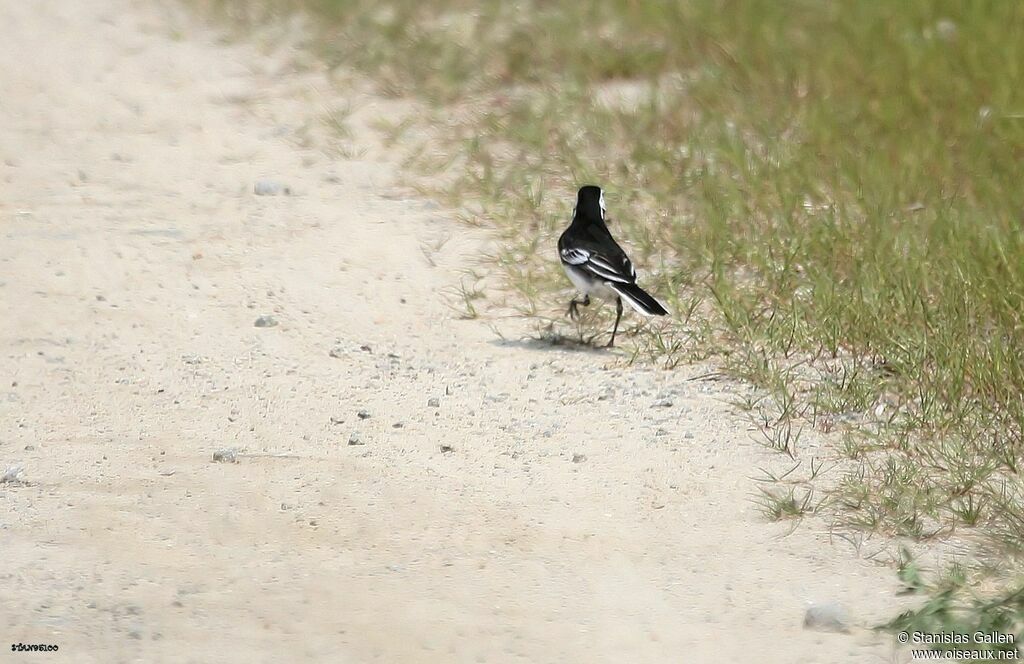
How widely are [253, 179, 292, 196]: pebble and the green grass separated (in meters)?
0.84

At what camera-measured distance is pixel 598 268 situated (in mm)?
6438

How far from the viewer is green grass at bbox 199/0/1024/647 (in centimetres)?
536

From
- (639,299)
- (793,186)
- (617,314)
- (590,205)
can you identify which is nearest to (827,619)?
(639,299)

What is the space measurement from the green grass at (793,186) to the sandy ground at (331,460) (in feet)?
1.12

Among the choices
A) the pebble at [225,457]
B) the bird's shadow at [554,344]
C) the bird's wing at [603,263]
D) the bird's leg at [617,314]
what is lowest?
the pebble at [225,457]

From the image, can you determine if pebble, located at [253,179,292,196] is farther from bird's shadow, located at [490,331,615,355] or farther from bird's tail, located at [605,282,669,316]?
bird's tail, located at [605,282,669,316]

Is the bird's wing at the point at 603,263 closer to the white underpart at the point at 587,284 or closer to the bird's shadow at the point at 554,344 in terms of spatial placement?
the white underpart at the point at 587,284

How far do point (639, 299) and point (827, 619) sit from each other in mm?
2456

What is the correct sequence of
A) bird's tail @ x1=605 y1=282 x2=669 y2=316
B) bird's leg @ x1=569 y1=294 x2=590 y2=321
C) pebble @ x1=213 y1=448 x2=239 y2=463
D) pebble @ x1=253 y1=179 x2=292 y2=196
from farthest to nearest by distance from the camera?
1. pebble @ x1=253 y1=179 x2=292 y2=196
2. bird's leg @ x1=569 y1=294 x2=590 y2=321
3. bird's tail @ x1=605 y1=282 x2=669 y2=316
4. pebble @ x1=213 y1=448 x2=239 y2=463

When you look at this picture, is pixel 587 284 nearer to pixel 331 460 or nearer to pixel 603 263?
pixel 603 263

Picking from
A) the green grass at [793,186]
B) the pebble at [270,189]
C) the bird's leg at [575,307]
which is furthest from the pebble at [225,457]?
the pebble at [270,189]

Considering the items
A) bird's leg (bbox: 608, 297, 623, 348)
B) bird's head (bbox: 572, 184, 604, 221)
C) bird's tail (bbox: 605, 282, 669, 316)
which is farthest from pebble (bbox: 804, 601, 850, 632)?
bird's head (bbox: 572, 184, 604, 221)

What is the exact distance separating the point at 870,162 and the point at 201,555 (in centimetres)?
476

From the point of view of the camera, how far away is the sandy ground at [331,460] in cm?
407
